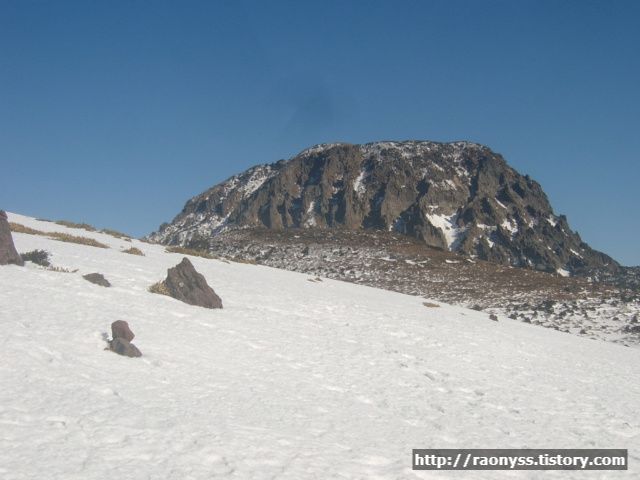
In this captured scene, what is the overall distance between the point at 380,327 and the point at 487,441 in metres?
6.81

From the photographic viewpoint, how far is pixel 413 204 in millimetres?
117625

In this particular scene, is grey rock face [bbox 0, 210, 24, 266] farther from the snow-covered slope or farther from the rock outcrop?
the rock outcrop

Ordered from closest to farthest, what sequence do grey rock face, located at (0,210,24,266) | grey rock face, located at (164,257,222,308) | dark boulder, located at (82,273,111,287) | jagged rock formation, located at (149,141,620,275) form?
grey rock face, located at (0,210,24,266), dark boulder, located at (82,273,111,287), grey rock face, located at (164,257,222,308), jagged rock formation, located at (149,141,620,275)

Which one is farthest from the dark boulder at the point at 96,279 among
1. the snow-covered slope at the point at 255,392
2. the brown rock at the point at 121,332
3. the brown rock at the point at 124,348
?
the brown rock at the point at 124,348

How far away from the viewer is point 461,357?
35.2 ft

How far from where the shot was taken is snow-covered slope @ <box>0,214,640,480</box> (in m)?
4.34

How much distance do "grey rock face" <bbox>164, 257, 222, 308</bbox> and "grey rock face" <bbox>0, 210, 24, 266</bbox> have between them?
138 inches

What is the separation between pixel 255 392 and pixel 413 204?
114790 millimetres

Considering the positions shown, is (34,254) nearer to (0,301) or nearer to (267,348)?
(0,301)

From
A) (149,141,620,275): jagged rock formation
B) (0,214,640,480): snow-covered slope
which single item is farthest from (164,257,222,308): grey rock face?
(149,141,620,275): jagged rock formation

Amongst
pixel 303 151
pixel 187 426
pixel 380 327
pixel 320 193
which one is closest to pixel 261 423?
pixel 187 426

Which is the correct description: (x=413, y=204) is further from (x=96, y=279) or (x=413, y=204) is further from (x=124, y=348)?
(x=124, y=348)

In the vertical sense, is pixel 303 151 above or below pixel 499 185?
above

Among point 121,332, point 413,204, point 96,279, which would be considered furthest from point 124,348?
point 413,204
